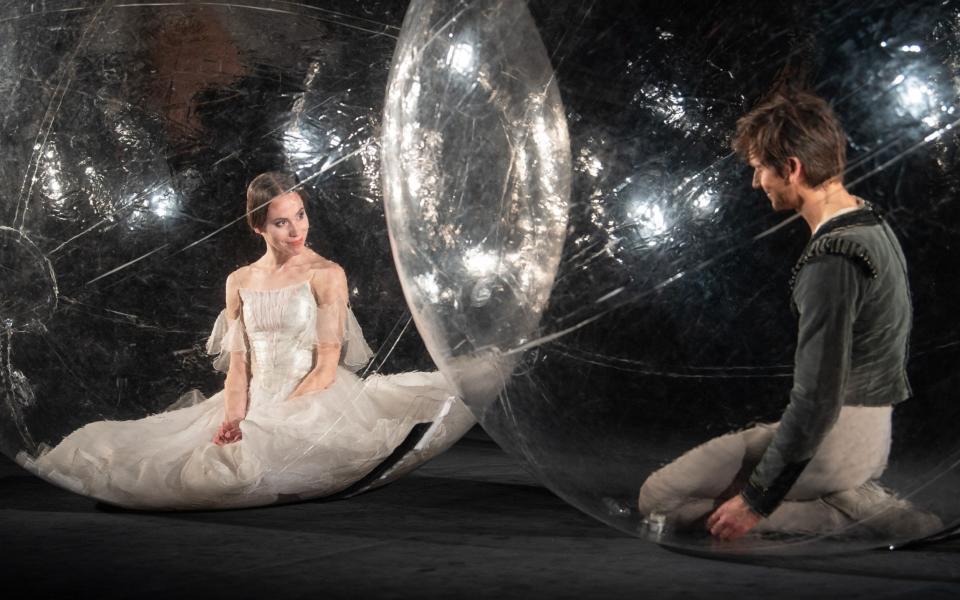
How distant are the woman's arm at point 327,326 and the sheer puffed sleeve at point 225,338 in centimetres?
18

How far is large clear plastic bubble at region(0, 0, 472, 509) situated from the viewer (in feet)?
10.3

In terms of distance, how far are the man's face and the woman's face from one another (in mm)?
1227

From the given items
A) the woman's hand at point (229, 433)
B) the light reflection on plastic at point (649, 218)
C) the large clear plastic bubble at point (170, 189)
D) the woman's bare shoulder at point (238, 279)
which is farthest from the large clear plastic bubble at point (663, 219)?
the woman's hand at point (229, 433)

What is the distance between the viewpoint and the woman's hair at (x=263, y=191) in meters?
3.13

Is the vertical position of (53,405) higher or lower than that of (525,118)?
lower

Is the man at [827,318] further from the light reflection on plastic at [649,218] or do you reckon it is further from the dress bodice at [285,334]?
the dress bodice at [285,334]

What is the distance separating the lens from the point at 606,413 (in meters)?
2.46

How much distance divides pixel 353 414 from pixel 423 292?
0.60 metres

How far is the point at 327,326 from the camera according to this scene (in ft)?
10.5

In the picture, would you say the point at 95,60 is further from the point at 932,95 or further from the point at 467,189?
the point at 932,95

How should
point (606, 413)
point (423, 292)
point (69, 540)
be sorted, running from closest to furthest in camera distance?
point (606, 413)
point (423, 292)
point (69, 540)

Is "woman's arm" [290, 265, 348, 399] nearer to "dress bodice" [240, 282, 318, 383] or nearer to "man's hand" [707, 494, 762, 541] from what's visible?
"dress bodice" [240, 282, 318, 383]

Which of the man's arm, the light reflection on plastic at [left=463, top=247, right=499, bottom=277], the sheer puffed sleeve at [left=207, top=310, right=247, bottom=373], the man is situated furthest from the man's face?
the sheer puffed sleeve at [left=207, top=310, right=247, bottom=373]

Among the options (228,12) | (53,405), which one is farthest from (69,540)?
(228,12)
